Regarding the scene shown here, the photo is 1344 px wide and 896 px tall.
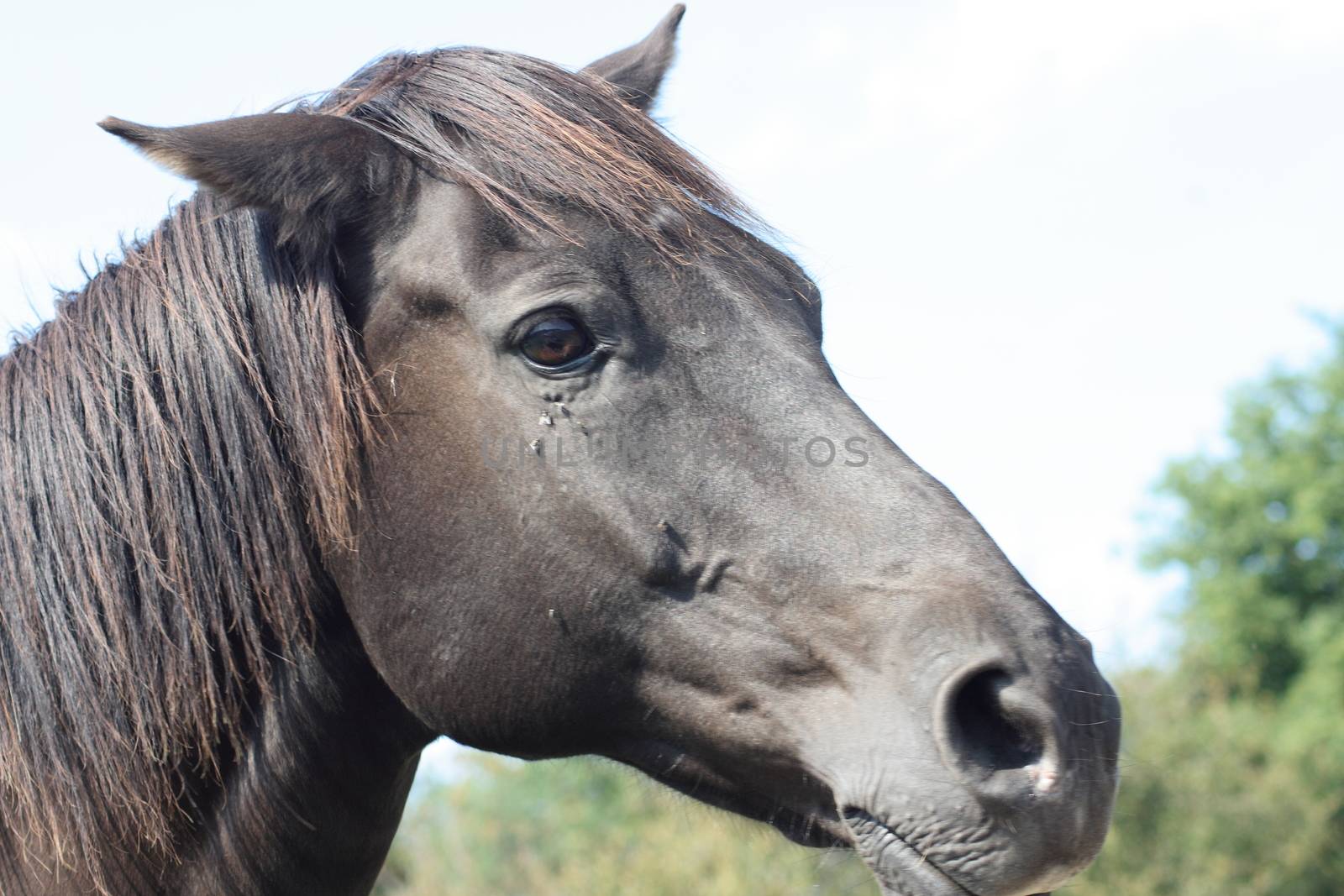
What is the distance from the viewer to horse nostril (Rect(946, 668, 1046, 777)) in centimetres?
202

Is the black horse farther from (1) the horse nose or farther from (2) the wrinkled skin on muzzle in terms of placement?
(1) the horse nose

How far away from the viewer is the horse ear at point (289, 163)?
240cm

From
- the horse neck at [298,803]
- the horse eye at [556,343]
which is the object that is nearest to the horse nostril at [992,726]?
the horse eye at [556,343]

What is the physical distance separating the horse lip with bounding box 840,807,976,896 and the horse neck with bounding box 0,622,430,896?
1.13 m

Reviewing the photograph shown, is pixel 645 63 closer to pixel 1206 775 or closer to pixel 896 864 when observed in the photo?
pixel 896 864

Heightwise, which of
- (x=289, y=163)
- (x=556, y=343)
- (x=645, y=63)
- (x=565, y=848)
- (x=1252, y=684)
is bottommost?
(x=565, y=848)

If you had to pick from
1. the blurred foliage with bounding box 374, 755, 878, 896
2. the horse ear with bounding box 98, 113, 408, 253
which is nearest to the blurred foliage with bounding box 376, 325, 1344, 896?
the blurred foliage with bounding box 374, 755, 878, 896

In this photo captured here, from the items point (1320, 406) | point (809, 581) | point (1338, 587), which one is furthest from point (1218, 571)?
point (809, 581)

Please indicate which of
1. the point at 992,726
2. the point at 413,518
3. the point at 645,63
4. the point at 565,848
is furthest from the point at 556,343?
the point at 565,848

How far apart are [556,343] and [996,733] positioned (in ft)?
3.88

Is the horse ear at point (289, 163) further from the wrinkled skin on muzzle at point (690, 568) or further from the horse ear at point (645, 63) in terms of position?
the horse ear at point (645, 63)

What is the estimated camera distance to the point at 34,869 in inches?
97.2

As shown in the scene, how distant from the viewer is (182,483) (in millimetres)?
2537

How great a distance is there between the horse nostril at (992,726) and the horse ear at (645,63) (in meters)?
2.14
